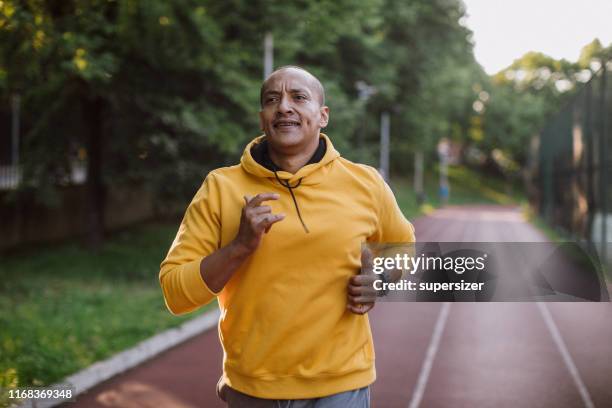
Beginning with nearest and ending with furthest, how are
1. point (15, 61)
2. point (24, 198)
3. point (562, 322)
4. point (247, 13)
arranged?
point (15, 61), point (562, 322), point (247, 13), point (24, 198)

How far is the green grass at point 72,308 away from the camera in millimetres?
6958

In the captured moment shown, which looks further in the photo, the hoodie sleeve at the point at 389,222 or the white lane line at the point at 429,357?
the white lane line at the point at 429,357

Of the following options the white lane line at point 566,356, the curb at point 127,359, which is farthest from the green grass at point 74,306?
the white lane line at point 566,356

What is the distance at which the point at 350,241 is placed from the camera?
89.9 inches

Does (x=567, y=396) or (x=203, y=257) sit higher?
(x=203, y=257)

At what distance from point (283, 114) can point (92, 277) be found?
12669mm

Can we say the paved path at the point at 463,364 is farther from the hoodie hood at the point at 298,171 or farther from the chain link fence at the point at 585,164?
the hoodie hood at the point at 298,171

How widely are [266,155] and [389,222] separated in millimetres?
415

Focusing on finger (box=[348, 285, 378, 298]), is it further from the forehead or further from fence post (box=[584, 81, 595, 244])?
fence post (box=[584, 81, 595, 244])

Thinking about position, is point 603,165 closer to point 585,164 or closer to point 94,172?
point 585,164

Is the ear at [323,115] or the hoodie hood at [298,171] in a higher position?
the ear at [323,115]

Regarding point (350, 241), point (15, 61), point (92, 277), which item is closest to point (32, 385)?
point (15, 61)

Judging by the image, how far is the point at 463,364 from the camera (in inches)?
303

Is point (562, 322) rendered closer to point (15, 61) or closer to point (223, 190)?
point (15, 61)
